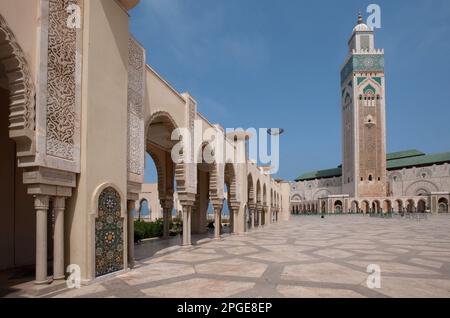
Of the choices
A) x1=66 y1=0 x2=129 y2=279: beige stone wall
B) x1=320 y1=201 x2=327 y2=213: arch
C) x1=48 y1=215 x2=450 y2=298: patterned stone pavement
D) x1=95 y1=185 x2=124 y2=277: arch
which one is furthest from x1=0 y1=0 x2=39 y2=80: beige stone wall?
x1=320 y1=201 x2=327 y2=213: arch

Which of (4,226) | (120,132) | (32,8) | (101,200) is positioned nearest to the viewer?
(32,8)

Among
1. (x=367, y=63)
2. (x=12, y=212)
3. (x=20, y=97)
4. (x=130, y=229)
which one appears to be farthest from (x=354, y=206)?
(x=20, y=97)

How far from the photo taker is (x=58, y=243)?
5.13 m

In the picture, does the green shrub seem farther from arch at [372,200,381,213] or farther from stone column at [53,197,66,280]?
arch at [372,200,381,213]

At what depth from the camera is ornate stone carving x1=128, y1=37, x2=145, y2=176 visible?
6.96 m

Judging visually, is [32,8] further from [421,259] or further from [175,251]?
[421,259]

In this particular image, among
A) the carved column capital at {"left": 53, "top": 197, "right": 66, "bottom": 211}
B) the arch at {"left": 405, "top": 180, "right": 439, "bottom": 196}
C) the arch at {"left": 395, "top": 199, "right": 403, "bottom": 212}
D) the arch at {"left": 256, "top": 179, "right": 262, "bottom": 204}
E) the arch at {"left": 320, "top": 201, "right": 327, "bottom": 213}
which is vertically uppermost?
the carved column capital at {"left": 53, "top": 197, "right": 66, "bottom": 211}

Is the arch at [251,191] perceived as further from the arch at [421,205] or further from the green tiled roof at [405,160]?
the green tiled roof at [405,160]

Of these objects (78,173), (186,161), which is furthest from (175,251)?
(78,173)

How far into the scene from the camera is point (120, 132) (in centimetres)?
639

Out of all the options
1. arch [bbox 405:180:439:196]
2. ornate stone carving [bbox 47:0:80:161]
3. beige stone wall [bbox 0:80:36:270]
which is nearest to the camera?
ornate stone carving [bbox 47:0:80:161]

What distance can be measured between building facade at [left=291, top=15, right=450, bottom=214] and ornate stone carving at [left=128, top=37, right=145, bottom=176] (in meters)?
51.3

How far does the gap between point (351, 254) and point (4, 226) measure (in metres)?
7.56

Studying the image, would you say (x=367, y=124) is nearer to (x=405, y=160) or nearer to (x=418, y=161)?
(x=418, y=161)
